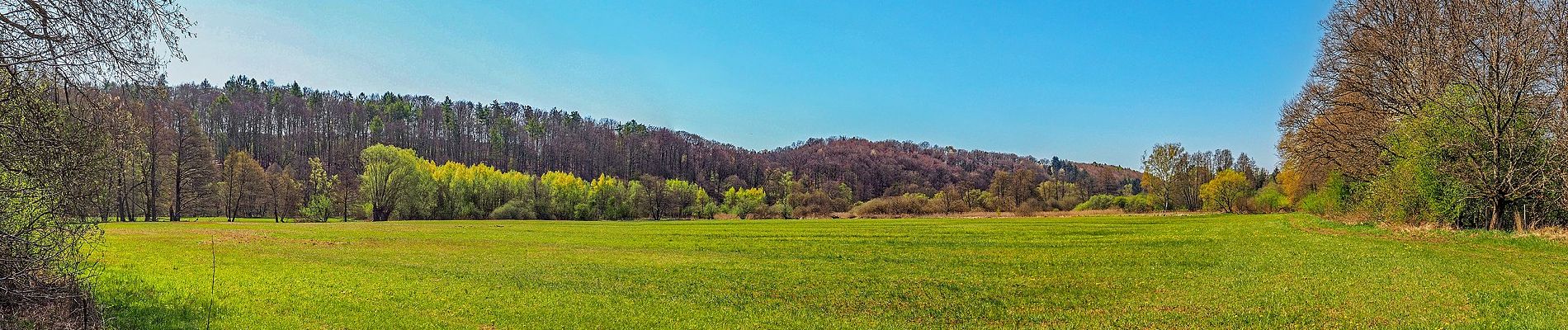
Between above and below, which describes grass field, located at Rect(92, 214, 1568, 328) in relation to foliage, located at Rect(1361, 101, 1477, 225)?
below

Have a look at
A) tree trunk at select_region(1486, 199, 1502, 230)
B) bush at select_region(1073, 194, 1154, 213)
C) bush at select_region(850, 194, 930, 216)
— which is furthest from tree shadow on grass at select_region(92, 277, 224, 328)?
bush at select_region(1073, 194, 1154, 213)

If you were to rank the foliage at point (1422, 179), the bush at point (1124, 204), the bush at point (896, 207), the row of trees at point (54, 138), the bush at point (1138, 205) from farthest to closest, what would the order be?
the bush at point (896, 207) < the bush at point (1124, 204) < the bush at point (1138, 205) < the foliage at point (1422, 179) < the row of trees at point (54, 138)

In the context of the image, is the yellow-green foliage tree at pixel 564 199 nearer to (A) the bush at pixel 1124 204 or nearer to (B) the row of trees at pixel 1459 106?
(A) the bush at pixel 1124 204

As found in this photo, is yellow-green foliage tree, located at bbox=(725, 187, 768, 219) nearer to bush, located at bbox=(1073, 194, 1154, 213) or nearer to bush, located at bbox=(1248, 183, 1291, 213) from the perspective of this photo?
bush, located at bbox=(1073, 194, 1154, 213)

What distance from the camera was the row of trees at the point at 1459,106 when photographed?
23969 millimetres

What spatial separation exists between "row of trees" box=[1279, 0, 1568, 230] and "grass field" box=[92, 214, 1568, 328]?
3.87 meters

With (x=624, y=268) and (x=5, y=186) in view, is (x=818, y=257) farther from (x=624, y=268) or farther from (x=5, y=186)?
(x=5, y=186)

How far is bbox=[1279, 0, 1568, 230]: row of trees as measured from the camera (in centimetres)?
2397

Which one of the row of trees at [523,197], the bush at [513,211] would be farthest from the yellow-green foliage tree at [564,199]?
the bush at [513,211]

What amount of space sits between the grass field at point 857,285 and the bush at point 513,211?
1932 inches

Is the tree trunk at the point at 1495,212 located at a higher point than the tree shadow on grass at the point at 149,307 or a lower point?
higher

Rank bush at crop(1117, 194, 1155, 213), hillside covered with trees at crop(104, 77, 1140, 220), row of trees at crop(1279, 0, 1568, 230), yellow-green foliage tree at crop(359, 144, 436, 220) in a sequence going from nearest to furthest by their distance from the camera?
1. row of trees at crop(1279, 0, 1568, 230)
2. yellow-green foliage tree at crop(359, 144, 436, 220)
3. bush at crop(1117, 194, 1155, 213)
4. hillside covered with trees at crop(104, 77, 1140, 220)

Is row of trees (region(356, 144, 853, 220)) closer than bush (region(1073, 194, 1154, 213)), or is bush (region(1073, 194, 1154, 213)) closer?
row of trees (region(356, 144, 853, 220))

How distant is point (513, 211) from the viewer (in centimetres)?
7456
